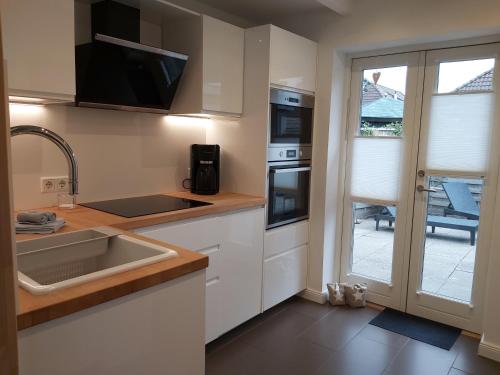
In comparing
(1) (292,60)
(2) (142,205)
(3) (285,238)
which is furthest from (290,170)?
(2) (142,205)

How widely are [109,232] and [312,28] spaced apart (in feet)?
7.71

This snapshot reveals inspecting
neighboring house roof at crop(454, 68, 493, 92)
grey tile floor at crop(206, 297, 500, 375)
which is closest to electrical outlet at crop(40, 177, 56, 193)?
grey tile floor at crop(206, 297, 500, 375)

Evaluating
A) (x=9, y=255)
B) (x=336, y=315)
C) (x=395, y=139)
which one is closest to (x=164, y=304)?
(x=9, y=255)

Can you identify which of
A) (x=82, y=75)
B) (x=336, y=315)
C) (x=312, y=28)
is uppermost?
(x=312, y=28)

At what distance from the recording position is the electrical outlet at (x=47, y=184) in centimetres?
217

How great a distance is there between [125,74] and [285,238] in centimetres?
161

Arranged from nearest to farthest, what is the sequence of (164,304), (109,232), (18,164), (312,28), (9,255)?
1. (9,255)
2. (164,304)
3. (109,232)
4. (18,164)
5. (312,28)

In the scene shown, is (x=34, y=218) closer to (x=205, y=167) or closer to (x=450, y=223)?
(x=205, y=167)

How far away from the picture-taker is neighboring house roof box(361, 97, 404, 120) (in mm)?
3008

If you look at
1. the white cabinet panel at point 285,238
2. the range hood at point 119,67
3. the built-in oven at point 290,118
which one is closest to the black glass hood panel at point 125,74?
the range hood at point 119,67

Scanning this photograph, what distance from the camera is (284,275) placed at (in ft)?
9.94

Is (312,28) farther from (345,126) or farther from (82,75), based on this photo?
(82,75)

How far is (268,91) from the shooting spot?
2686 millimetres

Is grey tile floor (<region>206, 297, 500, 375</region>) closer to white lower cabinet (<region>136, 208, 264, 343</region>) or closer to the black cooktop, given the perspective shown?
white lower cabinet (<region>136, 208, 264, 343</region>)
